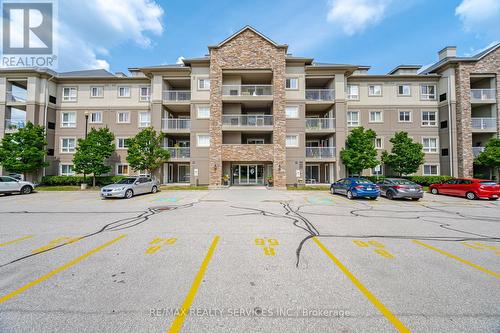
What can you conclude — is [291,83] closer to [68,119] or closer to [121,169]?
[121,169]

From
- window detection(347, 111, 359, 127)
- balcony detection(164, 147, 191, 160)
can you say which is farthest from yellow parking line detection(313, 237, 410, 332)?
window detection(347, 111, 359, 127)

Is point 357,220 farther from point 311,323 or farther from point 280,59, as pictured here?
point 280,59

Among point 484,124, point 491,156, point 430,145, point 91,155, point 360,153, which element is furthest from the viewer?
point 430,145

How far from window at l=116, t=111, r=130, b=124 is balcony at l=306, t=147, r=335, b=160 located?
22.3 metres

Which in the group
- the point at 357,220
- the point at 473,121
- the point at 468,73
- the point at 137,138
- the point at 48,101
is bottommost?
the point at 357,220

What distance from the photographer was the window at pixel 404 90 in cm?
2562

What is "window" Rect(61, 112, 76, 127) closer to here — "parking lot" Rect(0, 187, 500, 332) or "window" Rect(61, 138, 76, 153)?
"window" Rect(61, 138, 76, 153)

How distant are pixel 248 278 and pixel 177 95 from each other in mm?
24883

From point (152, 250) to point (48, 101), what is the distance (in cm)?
3066

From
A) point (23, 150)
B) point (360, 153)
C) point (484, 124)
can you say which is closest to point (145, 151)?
point (23, 150)

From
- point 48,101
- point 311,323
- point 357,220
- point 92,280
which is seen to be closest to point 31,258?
point 92,280

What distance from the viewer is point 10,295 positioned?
10.8ft

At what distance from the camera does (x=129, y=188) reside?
15.4 metres

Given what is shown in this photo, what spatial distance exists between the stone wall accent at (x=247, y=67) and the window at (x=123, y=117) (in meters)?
11.5
